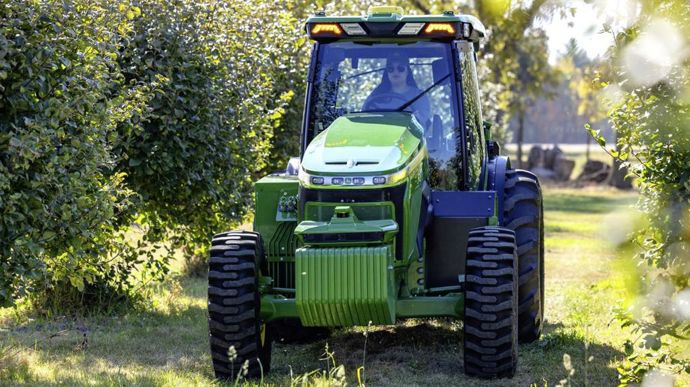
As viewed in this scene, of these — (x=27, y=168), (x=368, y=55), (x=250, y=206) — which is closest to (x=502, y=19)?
(x=250, y=206)

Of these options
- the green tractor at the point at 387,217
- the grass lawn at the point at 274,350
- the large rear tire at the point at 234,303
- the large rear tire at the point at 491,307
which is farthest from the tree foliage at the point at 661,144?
the large rear tire at the point at 234,303

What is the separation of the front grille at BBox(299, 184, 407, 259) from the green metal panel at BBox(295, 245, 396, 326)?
1.36ft

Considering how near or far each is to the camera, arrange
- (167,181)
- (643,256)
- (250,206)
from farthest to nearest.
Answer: (250,206)
(167,181)
(643,256)

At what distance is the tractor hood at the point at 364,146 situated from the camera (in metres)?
7.59

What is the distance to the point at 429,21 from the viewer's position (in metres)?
8.43

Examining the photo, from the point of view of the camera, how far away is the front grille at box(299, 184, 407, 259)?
754 cm

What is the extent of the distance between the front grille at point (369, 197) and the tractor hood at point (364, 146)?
0.12 metres

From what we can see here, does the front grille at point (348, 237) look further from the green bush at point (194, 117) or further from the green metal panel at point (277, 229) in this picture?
the green bush at point (194, 117)

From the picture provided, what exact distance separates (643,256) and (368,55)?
8.46ft

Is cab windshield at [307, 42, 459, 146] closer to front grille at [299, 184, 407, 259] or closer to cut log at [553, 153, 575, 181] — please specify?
front grille at [299, 184, 407, 259]

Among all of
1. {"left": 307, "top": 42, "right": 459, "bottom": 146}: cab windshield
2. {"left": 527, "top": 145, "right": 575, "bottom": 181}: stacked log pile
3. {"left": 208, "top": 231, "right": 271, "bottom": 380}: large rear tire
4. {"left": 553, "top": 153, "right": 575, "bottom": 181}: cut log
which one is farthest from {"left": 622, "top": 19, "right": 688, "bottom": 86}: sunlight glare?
{"left": 553, "top": 153, "right": 575, "bottom": 181}: cut log

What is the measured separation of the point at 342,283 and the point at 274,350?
205cm

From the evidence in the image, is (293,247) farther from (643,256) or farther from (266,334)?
(643,256)

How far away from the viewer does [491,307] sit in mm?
7285
